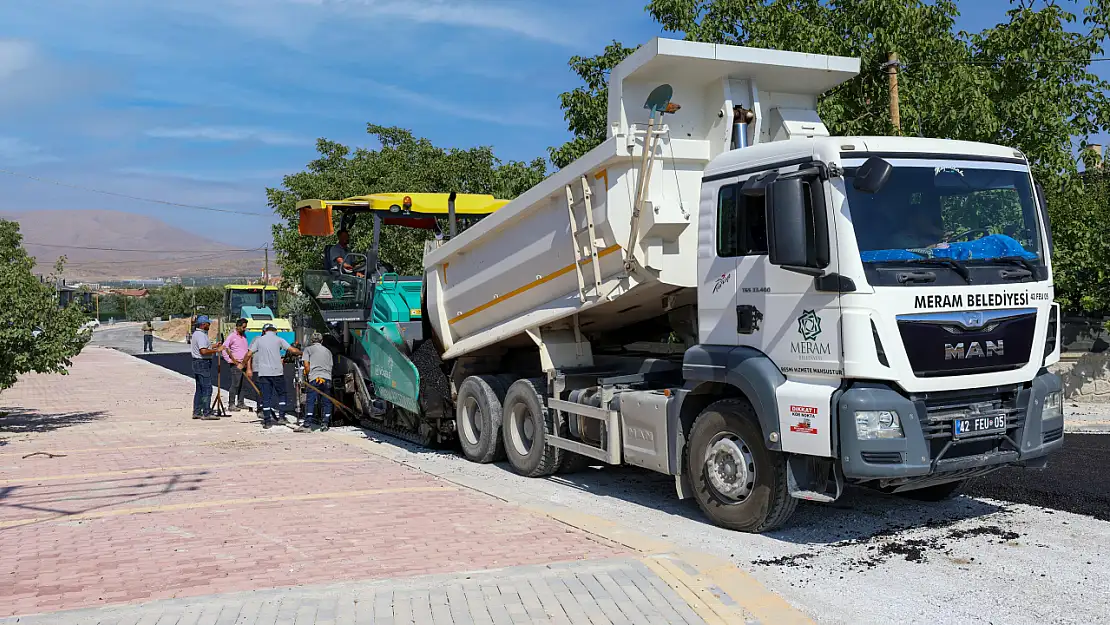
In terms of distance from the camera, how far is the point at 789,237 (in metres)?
5.97

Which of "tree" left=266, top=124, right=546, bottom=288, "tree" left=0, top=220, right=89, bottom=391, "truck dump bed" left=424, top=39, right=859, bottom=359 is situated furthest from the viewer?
"tree" left=266, top=124, right=546, bottom=288

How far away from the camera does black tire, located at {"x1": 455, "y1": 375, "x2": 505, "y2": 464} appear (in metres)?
9.73

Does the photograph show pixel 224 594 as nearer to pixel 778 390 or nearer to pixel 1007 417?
pixel 778 390

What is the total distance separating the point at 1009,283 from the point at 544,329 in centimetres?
406

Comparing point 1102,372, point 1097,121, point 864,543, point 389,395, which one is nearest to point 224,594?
point 864,543

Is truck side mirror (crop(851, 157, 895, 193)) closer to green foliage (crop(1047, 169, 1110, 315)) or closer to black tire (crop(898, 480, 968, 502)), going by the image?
black tire (crop(898, 480, 968, 502))

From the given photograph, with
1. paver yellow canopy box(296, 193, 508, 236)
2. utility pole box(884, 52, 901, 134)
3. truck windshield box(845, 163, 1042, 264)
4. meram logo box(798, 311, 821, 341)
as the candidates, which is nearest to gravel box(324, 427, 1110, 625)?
meram logo box(798, 311, 821, 341)

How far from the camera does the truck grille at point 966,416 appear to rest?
6.01 metres

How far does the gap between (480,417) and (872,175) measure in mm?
5262

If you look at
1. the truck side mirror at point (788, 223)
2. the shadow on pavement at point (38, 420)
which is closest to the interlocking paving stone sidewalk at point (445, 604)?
the truck side mirror at point (788, 223)

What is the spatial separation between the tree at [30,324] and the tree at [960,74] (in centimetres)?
783

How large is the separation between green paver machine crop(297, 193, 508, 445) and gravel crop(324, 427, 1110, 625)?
246cm

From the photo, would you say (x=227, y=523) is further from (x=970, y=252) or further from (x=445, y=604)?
(x=970, y=252)

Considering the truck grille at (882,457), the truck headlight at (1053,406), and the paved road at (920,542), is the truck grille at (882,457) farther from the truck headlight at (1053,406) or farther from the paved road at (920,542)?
the truck headlight at (1053,406)
